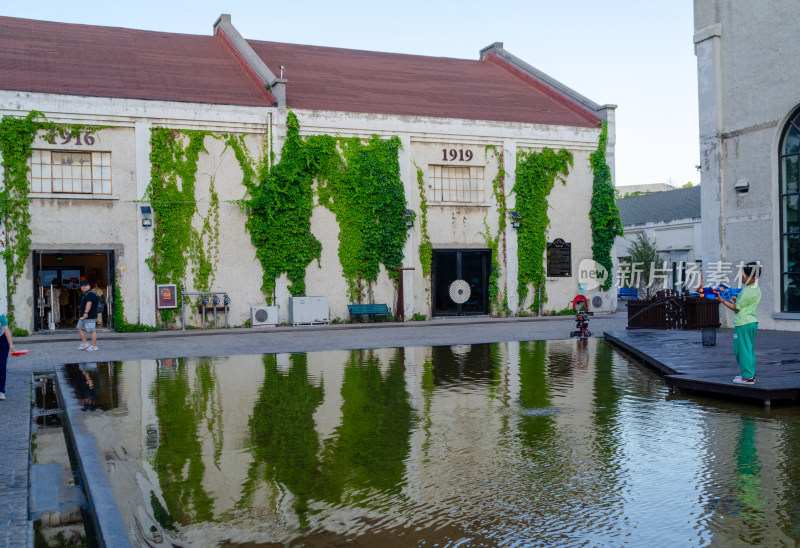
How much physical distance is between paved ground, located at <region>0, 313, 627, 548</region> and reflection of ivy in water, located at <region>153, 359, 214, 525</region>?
1216 millimetres

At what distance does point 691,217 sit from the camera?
157ft

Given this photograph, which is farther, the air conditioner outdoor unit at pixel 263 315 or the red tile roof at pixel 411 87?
the red tile roof at pixel 411 87

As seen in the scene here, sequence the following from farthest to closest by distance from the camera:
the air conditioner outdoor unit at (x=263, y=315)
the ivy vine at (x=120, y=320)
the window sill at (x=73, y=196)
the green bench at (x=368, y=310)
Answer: the green bench at (x=368, y=310)
the air conditioner outdoor unit at (x=263, y=315)
the ivy vine at (x=120, y=320)
the window sill at (x=73, y=196)

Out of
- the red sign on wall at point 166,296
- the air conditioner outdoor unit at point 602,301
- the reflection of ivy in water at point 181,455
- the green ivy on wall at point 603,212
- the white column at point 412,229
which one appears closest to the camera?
the reflection of ivy in water at point 181,455

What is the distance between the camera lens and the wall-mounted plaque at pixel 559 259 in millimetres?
28438

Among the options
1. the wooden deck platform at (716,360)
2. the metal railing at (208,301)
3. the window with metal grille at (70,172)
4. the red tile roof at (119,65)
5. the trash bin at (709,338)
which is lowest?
the wooden deck platform at (716,360)

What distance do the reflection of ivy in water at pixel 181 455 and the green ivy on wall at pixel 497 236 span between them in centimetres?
1794

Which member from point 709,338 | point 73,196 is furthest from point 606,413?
point 73,196

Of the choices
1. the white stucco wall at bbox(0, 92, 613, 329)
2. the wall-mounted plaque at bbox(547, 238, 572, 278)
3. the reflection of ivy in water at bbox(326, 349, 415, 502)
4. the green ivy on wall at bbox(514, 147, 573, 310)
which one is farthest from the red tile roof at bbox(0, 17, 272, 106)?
the reflection of ivy in water at bbox(326, 349, 415, 502)

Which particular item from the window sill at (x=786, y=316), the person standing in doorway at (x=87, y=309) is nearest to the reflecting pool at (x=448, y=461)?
the person standing in doorway at (x=87, y=309)

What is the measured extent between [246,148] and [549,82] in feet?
47.1

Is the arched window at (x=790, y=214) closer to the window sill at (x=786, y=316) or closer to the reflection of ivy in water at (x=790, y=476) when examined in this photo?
the window sill at (x=786, y=316)

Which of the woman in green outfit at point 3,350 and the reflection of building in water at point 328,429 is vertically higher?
the woman in green outfit at point 3,350

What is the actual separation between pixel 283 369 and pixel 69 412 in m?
4.58
